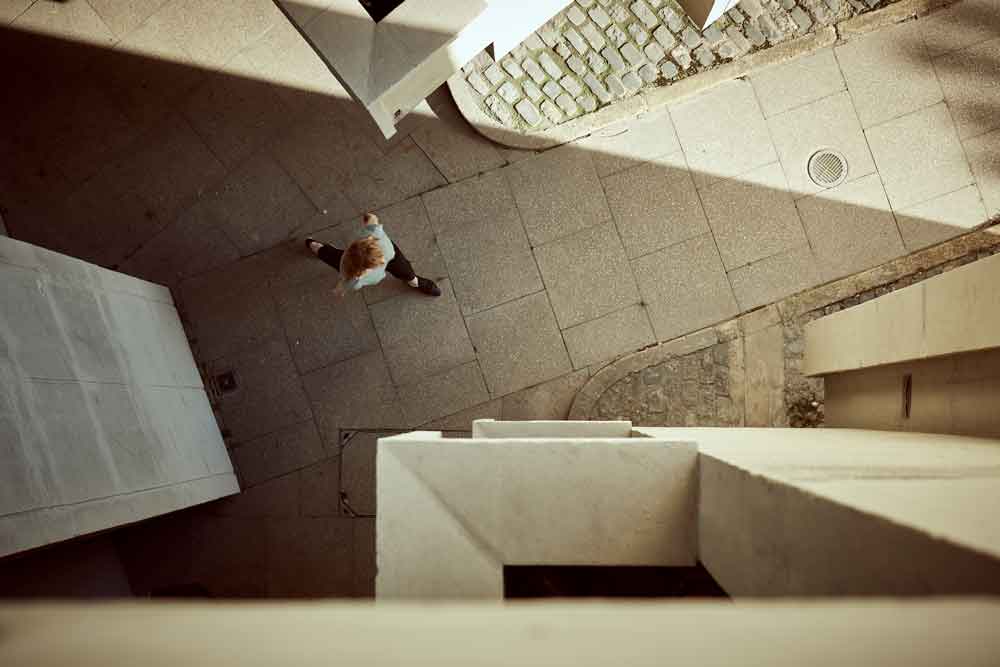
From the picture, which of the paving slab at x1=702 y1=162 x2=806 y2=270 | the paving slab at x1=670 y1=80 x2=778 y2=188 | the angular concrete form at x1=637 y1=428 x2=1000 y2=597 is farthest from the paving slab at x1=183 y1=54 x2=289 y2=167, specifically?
the angular concrete form at x1=637 y1=428 x2=1000 y2=597

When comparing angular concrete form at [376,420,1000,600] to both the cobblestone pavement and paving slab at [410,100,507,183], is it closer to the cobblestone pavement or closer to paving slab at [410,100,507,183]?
paving slab at [410,100,507,183]

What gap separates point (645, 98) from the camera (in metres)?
5.95

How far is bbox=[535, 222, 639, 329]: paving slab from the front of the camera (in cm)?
589

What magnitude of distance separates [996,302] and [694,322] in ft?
10.2

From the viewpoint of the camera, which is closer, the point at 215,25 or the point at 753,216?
the point at 753,216

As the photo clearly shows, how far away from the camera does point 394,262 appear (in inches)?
206

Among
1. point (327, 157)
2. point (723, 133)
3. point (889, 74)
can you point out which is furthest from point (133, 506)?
point (889, 74)

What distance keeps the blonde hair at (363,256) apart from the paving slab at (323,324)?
1234 millimetres

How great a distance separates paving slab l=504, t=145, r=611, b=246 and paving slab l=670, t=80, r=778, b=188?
100 centimetres

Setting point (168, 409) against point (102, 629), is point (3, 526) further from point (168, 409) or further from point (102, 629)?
point (102, 629)

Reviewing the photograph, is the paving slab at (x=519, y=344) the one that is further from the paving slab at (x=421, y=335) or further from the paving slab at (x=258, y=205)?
the paving slab at (x=258, y=205)

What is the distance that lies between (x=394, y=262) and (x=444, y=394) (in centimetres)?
142

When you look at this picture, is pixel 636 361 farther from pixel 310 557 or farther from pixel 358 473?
pixel 310 557

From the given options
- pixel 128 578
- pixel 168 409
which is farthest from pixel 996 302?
pixel 128 578
